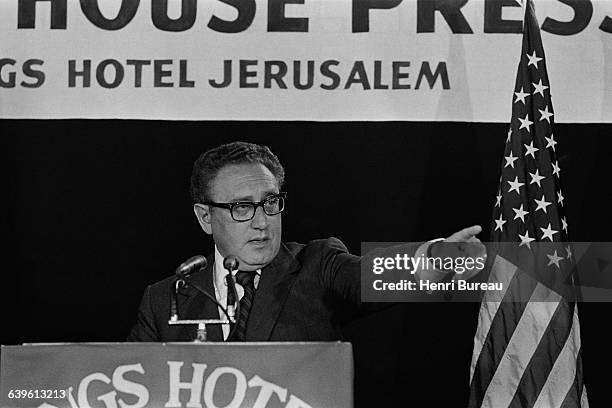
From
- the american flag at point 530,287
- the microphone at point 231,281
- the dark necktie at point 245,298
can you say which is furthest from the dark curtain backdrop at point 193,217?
the microphone at point 231,281

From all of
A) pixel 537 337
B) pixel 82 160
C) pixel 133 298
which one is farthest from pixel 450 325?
A: pixel 82 160

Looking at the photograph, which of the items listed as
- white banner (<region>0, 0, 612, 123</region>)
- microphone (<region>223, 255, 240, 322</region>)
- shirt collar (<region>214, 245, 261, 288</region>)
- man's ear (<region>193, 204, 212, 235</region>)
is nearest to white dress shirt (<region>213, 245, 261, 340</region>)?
shirt collar (<region>214, 245, 261, 288</region>)

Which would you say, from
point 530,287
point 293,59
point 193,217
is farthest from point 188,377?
point 293,59

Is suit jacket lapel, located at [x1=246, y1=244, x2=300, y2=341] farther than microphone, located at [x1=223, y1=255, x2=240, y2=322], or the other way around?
suit jacket lapel, located at [x1=246, y1=244, x2=300, y2=341]

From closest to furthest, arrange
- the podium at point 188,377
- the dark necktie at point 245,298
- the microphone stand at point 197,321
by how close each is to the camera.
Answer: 1. the podium at point 188,377
2. the microphone stand at point 197,321
3. the dark necktie at point 245,298

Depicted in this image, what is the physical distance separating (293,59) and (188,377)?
7.06ft

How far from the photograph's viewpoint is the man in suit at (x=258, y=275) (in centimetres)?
340

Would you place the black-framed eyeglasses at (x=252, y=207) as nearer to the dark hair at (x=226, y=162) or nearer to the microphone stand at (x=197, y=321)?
the dark hair at (x=226, y=162)

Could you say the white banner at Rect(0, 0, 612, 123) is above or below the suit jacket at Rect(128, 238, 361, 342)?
above

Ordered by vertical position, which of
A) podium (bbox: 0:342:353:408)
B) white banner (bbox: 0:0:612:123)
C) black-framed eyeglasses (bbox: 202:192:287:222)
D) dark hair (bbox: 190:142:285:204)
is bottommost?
podium (bbox: 0:342:353:408)

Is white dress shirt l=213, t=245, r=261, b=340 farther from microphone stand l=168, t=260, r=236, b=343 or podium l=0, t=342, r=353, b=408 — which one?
podium l=0, t=342, r=353, b=408

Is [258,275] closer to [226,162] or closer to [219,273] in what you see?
[219,273]

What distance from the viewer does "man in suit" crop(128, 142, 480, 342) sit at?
3404 mm

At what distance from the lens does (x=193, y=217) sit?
14.3ft
